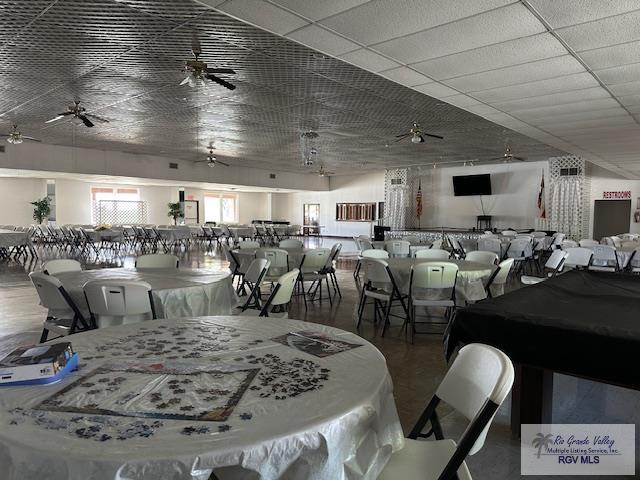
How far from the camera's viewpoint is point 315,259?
634 cm

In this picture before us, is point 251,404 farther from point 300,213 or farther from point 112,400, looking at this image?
point 300,213

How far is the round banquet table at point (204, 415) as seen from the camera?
3.50 feet

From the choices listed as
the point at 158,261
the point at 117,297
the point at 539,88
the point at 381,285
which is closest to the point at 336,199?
the point at 381,285

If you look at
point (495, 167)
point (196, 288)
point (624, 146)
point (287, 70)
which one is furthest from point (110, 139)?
point (495, 167)

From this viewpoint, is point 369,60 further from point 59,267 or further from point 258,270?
point 59,267

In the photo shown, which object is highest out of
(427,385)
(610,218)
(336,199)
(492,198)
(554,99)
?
(554,99)

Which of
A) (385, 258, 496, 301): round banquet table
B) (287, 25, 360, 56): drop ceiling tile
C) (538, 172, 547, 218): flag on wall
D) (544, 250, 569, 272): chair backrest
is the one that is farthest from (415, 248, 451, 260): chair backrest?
(538, 172, 547, 218): flag on wall

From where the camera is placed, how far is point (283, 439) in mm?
1150

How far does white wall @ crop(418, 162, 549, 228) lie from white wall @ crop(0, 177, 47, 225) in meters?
15.7

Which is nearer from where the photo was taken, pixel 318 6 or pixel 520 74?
pixel 318 6

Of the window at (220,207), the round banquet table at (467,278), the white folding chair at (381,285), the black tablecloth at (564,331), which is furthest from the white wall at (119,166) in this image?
the black tablecloth at (564,331)

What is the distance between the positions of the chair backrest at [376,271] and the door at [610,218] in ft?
44.5

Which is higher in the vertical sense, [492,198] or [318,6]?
[318,6]

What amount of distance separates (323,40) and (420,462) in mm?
2953
